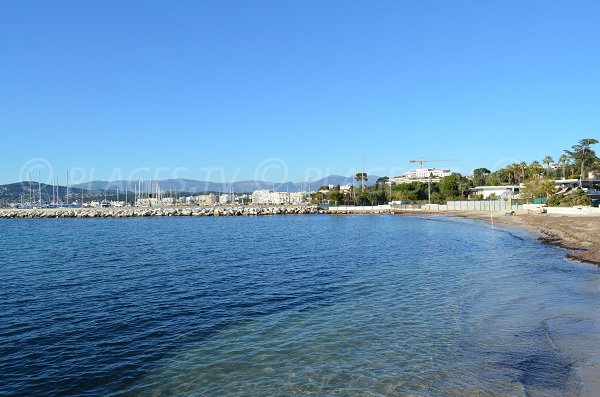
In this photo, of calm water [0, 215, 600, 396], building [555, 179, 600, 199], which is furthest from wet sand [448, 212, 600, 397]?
building [555, 179, 600, 199]

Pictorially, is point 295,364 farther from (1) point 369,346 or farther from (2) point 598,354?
(2) point 598,354

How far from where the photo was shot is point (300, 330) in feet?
42.5

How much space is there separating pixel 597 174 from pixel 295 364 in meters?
122

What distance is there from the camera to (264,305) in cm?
1625

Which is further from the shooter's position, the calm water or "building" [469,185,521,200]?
"building" [469,185,521,200]

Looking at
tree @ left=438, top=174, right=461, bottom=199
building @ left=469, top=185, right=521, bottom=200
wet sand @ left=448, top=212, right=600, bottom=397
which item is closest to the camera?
wet sand @ left=448, top=212, right=600, bottom=397

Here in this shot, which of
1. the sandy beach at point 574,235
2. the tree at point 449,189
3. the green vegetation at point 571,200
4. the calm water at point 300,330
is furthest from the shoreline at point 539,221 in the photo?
the tree at point 449,189

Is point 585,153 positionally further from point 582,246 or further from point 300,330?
point 300,330

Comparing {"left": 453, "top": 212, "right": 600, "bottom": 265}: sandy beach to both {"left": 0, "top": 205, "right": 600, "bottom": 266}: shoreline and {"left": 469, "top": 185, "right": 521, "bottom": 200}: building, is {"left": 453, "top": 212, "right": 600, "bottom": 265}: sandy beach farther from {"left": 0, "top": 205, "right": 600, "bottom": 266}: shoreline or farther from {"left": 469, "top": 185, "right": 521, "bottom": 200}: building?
{"left": 469, "top": 185, "right": 521, "bottom": 200}: building

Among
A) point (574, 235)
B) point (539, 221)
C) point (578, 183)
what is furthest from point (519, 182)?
point (574, 235)

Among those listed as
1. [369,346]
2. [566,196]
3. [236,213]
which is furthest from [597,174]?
[369,346]

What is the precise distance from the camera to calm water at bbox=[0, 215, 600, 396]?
923 centimetres

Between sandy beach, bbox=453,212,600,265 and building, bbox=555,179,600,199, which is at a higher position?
building, bbox=555,179,600,199

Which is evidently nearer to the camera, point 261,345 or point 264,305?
point 261,345
